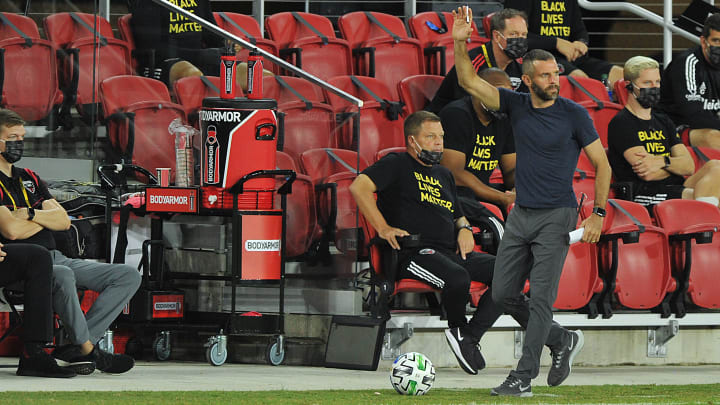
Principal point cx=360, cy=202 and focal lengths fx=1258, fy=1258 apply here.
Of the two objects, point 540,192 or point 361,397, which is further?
point 540,192

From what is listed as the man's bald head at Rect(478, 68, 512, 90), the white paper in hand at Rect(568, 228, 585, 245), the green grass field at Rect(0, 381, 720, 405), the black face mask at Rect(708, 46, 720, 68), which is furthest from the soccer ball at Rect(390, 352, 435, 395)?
the black face mask at Rect(708, 46, 720, 68)

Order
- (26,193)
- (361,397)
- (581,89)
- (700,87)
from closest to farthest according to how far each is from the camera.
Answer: (361,397), (26,193), (700,87), (581,89)

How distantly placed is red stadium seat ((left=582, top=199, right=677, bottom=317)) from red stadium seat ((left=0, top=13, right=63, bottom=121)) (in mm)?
3704

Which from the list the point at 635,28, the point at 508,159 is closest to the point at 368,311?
the point at 508,159

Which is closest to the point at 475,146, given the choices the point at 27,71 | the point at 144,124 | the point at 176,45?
the point at 176,45

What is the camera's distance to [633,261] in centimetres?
876

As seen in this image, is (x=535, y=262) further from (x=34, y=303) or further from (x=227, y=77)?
(x=34, y=303)

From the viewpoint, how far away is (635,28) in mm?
14648

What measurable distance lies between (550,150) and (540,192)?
24 centimetres

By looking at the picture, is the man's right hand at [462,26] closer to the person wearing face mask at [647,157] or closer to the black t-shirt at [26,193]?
the black t-shirt at [26,193]

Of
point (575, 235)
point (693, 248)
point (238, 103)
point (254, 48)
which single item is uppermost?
point (254, 48)

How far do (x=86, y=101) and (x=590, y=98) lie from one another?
14.7ft

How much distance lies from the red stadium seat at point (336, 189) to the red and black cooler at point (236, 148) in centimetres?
41

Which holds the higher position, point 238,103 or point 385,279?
point 238,103
